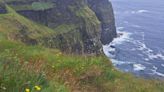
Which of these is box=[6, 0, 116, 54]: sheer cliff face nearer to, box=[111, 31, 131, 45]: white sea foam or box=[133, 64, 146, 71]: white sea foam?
box=[133, 64, 146, 71]: white sea foam

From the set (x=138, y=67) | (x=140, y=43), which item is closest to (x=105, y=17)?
(x=140, y=43)

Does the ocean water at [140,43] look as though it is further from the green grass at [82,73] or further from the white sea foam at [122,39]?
the green grass at [82,73]

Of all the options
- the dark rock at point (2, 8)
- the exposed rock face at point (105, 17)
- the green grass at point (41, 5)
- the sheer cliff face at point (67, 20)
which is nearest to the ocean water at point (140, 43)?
the exposed rock face at point (105, 17)

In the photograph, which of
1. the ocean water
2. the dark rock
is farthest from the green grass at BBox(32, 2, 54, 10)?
the ocean water

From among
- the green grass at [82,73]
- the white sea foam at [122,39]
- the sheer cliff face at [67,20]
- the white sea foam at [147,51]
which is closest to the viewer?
the green grass at [82,73]

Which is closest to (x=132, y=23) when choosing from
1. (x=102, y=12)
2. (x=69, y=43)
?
(x=102, y=12)

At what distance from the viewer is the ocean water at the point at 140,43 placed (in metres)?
111

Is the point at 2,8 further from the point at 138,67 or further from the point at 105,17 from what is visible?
the point at 105,17

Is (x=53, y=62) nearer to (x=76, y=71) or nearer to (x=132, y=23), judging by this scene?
(x=76, y=71)

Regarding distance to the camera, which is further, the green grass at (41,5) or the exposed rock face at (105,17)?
the exposed rock face at (105,17)

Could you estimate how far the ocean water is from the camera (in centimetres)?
11056

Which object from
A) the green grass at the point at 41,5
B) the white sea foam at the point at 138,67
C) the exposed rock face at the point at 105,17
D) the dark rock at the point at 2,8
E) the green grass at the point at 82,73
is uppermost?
the green grass at the point at 82,73

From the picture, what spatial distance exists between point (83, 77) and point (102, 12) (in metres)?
143

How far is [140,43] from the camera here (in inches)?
5477
